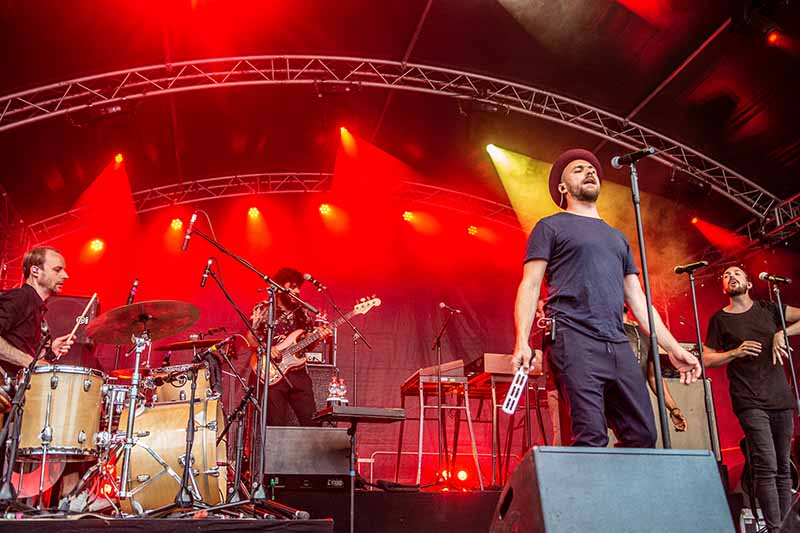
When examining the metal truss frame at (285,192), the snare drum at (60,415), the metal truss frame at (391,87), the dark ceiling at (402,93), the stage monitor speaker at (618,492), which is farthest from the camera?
the metal truss frame at (285,192)

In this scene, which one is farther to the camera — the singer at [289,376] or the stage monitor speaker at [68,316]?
the stage monitor speaker at [68,316]

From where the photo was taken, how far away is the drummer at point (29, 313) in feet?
15.6

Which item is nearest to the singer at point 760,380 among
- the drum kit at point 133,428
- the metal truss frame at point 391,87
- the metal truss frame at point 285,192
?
the metal truss frame at point 391,87

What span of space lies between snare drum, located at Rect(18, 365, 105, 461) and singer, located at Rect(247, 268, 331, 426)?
179cm

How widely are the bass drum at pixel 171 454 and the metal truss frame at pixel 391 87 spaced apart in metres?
4.79

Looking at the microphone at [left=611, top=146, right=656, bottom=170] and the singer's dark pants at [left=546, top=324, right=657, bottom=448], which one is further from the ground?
the microphone at [left=611, top=146, right=656, bottom=170]

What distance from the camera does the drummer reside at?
4.75 meters

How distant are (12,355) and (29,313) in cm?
41

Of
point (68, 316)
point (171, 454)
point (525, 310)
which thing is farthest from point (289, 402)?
point (525, 310)

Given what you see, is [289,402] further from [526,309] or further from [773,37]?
[773,37]

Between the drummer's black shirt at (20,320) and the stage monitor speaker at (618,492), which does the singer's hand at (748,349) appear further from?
the drummer's black shirt at (20,320)

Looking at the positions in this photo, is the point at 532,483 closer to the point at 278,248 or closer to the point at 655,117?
the point at 655,117

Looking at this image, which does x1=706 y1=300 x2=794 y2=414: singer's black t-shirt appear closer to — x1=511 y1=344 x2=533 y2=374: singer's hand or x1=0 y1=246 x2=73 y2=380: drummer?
x1=511 y1=344 x2=533 y2=374: singer's hand

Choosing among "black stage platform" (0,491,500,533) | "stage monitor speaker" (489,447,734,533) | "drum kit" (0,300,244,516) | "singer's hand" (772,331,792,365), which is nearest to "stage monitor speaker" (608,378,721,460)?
"singer's hand" (772,331,792,365)
